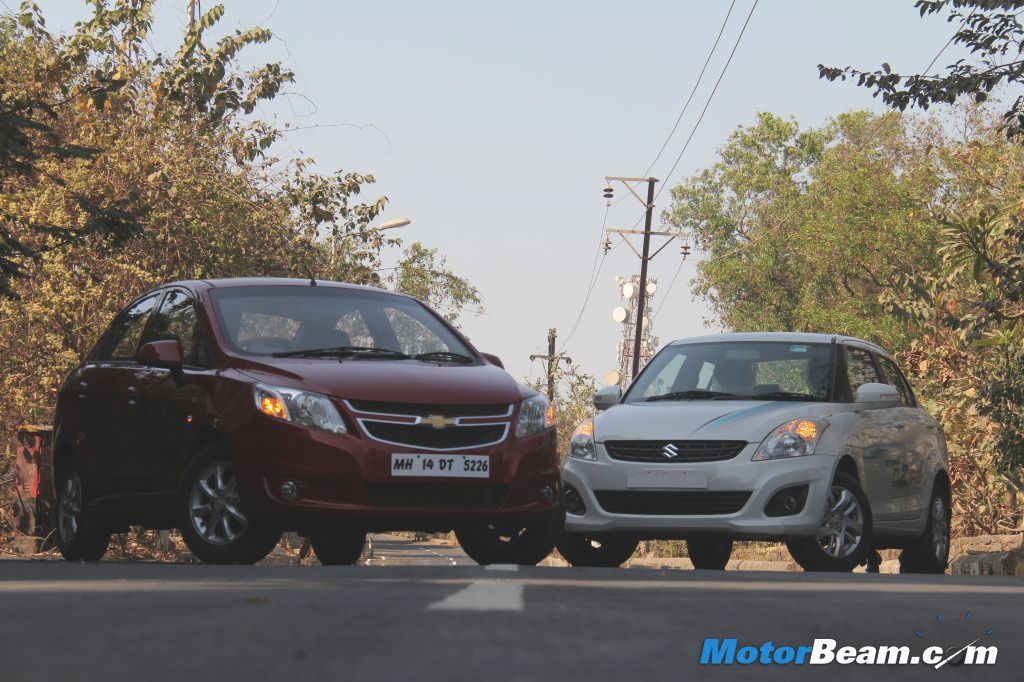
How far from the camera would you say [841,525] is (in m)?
10.7

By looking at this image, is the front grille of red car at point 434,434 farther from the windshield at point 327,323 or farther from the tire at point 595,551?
the tire at point 595,551

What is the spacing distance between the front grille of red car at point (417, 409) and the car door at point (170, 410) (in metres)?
1.02

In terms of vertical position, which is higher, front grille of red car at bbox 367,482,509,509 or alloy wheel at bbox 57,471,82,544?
front grille of red car at bbox 367,482,509,509

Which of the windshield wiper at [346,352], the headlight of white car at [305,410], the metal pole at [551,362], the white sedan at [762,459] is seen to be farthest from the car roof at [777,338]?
the metal pole at [551,362]

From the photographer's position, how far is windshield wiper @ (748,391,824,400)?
448 inches

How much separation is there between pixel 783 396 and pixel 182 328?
13.9 ft

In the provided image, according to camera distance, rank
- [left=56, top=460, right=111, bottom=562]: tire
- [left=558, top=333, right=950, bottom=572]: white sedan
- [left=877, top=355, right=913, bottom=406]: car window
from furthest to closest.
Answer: [left=877, top=355, right=913, bottom=406]: car window
[left=558, top=333, right=950, bottom=572]: white sedan
[left=56, top=460, right=111, bottom=562]: tire

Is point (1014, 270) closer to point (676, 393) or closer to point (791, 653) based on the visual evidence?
point (676, 393)

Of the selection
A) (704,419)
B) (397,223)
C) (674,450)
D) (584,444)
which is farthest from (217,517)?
(397,223)

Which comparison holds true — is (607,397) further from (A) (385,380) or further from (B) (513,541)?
(A) (385,380)

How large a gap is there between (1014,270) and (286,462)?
307 inches

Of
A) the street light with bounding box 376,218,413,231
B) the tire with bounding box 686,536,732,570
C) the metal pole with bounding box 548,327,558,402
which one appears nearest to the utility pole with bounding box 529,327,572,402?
the metal pole with bounding box 548,327,558,402

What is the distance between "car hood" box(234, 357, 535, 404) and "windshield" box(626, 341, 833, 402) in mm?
2718

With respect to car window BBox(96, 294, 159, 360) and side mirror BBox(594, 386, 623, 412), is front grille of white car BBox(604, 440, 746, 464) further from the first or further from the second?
car window BBox(96, 294, 159, 360)
